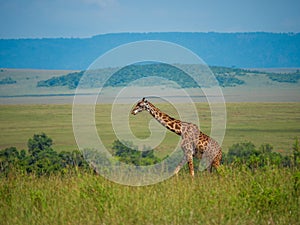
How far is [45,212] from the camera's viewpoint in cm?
937

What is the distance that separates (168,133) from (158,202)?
76.0 metres

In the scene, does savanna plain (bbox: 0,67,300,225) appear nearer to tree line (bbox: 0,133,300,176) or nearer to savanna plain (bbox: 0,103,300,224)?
savanna plain (bbox: 0,103,300,224)

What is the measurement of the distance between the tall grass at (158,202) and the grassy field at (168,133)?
172 ft

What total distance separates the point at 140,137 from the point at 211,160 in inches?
2333

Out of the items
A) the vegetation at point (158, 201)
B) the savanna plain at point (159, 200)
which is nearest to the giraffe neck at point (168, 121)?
the savanna plain at point (159, 200)

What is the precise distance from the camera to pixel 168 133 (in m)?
85.7

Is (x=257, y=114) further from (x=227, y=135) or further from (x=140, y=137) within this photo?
(x=140, y=137)

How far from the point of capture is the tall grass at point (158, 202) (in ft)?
29.5

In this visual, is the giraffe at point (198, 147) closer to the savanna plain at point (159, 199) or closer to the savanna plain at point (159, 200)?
the savanna plain at point (159, 199)

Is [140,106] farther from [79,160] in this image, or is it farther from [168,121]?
[79,160]

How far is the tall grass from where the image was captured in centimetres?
899

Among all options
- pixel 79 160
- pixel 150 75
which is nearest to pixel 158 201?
pixel 79 160

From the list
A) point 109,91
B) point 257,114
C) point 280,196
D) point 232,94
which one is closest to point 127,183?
point 280,196

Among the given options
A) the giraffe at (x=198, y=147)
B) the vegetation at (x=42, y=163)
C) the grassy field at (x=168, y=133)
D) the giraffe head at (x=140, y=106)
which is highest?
the grassy field at (x=168, y=133)
